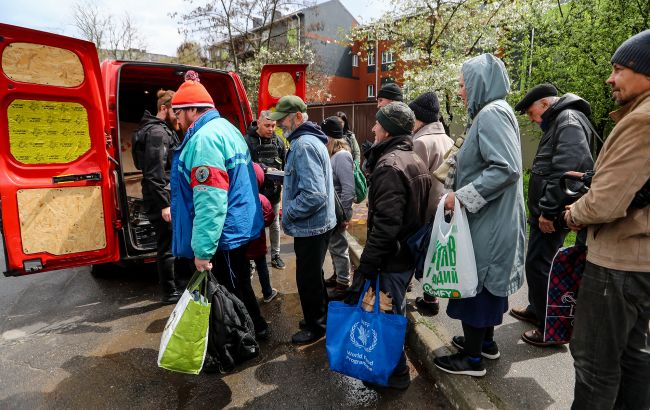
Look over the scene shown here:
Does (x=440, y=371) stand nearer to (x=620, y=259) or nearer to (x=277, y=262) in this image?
(x=620, y=259)

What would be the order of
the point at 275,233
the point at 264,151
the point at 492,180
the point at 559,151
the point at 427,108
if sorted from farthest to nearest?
the point at 275,233 < the point at 264,151 < the point at 427,108 < the point at 559,151 < the point at 492,180

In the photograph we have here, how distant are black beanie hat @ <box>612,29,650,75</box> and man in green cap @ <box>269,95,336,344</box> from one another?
1846 mm

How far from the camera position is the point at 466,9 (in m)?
9.99

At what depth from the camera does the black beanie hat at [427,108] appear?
3295 mm

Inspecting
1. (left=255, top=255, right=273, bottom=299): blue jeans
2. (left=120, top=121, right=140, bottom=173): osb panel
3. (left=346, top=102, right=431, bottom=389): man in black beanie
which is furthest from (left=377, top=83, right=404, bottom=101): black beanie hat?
(left=120, top=121, right=140, bottom=173): osb panel

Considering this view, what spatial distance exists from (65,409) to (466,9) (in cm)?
1137

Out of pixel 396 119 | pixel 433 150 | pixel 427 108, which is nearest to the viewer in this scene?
pixel 396 119

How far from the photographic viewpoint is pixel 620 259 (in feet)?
5.32

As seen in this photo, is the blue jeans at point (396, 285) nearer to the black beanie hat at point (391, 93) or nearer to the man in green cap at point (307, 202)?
the man in green cap at point (307, 202)

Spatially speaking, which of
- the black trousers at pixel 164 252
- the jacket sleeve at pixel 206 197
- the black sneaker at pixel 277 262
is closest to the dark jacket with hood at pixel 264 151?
the black sneaker at pixel 277 262

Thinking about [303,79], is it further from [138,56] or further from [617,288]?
[138,56]

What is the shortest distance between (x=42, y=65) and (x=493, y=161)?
10.8 ft

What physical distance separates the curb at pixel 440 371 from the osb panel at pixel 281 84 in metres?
3.43

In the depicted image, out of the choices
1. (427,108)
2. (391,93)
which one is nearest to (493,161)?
(427,108)
